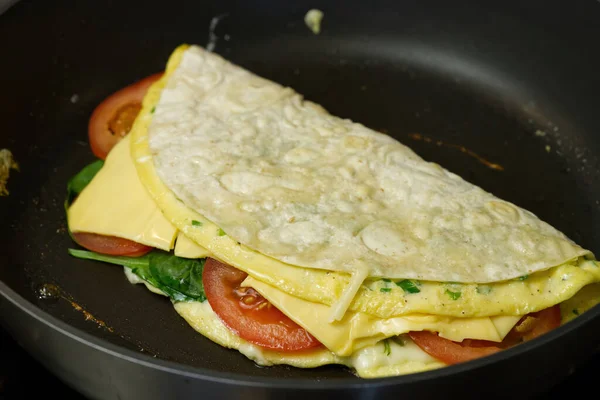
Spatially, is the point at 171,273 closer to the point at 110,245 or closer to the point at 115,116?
the point at 110,245

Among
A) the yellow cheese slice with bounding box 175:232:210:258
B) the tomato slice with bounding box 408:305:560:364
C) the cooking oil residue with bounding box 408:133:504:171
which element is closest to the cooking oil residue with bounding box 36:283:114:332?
the yellow cheese slice with bounding box 175:232:210:258

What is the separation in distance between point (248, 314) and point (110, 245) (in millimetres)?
714

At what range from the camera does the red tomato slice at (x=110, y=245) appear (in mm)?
2676

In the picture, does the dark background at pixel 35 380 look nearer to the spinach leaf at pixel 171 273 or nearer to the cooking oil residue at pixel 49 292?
the cooking oil residue at pixel 49 292

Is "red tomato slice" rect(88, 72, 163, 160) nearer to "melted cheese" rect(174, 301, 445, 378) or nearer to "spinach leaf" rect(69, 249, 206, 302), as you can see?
"spinach leaf" rect(69, 249, 206, 302)

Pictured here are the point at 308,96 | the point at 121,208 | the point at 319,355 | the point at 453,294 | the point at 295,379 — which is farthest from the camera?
the point at 308,96

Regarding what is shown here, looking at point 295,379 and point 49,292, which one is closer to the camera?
point 295,379

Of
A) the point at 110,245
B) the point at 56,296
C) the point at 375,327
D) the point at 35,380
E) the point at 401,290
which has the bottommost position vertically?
the point at 35,380

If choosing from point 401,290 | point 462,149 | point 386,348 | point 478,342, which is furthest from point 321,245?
point 462,149

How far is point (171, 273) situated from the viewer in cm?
258

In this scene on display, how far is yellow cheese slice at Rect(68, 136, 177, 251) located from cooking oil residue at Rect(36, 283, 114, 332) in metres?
0.26

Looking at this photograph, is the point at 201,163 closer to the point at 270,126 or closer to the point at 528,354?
the point at 270,126

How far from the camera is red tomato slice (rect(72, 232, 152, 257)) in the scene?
2676 millimetres

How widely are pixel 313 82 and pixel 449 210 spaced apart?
57.6 inches
